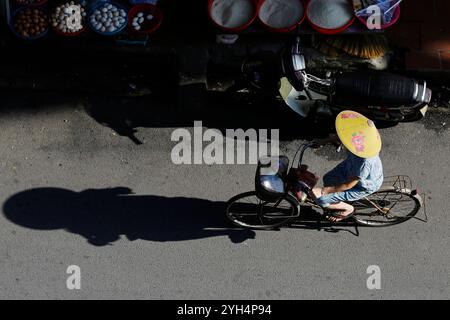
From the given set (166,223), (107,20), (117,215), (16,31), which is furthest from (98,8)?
(166,223)

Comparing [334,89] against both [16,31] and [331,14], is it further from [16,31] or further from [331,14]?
[16,31]

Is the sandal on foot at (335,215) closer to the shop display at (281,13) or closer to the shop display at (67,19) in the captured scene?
the shop display at (281,13)

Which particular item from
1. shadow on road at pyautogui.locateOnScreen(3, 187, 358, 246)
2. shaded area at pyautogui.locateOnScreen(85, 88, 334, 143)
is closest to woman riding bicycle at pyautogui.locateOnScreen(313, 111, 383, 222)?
shadow on road at pyautogui.locateOnScreen(3, 187, 358, 246)

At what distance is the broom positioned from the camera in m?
8.46

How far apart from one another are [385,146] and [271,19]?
1997mm

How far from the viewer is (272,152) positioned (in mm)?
8203

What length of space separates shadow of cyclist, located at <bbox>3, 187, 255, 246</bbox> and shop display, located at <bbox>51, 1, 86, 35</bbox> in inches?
74.2

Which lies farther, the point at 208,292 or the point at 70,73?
the point at 70,73

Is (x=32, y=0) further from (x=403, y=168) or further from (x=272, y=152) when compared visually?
(x=403, y=168)

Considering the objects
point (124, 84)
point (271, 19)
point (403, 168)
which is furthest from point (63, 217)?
point (403, 168)

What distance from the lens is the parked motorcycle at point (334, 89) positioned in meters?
7.46

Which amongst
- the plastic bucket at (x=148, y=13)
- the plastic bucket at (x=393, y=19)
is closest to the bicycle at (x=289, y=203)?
the plastic bucket at (x=393, y=19)

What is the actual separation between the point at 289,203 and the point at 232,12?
2.38 m

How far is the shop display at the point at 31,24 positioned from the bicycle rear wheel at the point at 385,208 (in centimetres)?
414
